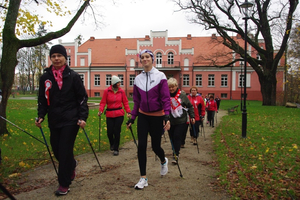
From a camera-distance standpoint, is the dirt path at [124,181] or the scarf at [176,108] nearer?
the dirt path at [124,181]

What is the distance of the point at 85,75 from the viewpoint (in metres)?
54.3

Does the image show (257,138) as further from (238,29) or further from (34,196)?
(238,29)

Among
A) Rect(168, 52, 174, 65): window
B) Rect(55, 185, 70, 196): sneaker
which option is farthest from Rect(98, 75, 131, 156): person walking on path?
Rect(168, 52, 174, 65): window

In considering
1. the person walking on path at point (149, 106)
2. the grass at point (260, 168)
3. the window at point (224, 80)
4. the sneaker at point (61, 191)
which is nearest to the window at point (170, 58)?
the window at point (224, 80)

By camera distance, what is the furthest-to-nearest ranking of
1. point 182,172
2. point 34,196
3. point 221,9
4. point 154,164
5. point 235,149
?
point 221,9 → point 235,149 → point 154,164 → point 182,172 → point 34,196

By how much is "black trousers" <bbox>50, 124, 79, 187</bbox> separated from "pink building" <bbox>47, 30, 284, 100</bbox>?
4501cm

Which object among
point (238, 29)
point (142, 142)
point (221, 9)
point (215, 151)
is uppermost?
point (221, 9)

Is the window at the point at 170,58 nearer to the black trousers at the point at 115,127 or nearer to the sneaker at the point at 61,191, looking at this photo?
the black trousers at the point at 115,127

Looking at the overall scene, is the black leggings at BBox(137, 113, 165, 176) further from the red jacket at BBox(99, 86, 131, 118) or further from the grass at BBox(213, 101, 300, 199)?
the red jacket at BBox(99, 86, 131, 118)

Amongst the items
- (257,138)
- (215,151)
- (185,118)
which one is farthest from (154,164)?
(257,138)

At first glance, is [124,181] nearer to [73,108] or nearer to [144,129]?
[144,129]

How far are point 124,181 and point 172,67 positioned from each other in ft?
152

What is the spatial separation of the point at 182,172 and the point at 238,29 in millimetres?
26459

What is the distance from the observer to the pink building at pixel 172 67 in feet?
165
